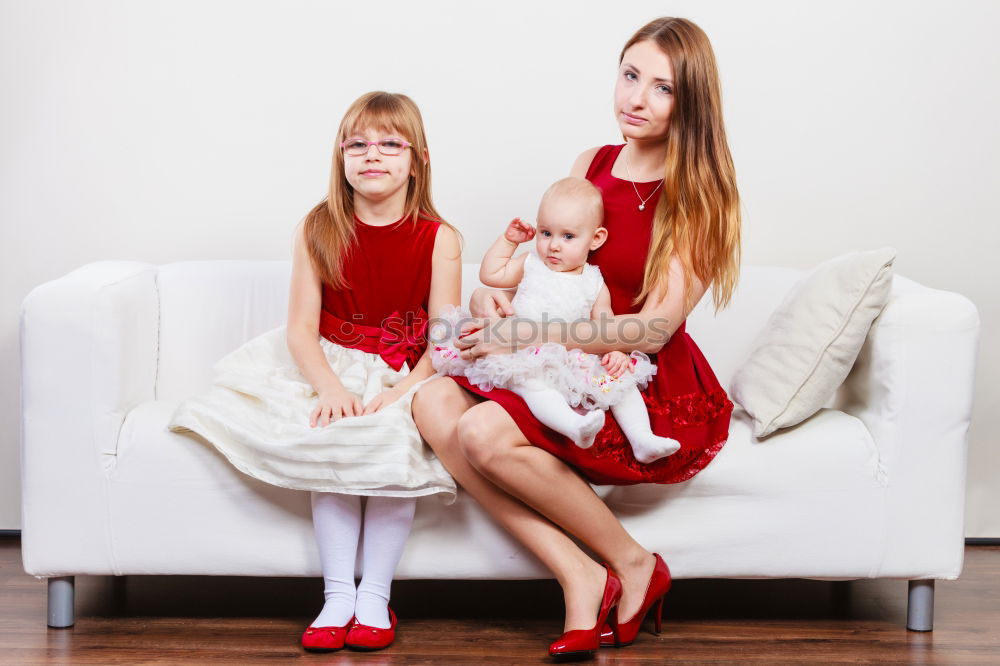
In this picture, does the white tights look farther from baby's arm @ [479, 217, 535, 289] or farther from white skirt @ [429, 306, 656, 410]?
baby's arm @ [479, 217, 535, 289]

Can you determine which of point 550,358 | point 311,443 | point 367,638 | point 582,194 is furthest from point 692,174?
point 367,638

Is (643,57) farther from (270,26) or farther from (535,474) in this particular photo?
(270,26)

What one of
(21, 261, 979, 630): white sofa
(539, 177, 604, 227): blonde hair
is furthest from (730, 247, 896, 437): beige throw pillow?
(539, 177, 604, 227): blonde hair

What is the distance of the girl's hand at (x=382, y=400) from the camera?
1854 mm

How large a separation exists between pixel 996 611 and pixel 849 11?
139 centimetres

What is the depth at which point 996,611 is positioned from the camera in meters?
2.04

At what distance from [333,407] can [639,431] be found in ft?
1.70

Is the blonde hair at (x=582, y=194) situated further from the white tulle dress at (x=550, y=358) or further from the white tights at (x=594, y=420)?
the white tights at (x=594, y=420)

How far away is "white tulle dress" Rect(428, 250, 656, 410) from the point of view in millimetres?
1755

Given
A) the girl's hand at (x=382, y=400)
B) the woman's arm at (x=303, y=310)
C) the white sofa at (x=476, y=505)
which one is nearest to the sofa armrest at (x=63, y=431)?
the white sofa at (x=476, y=505)

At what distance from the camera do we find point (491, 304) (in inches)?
75.7

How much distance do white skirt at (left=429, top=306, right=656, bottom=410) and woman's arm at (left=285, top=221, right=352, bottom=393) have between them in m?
0.31

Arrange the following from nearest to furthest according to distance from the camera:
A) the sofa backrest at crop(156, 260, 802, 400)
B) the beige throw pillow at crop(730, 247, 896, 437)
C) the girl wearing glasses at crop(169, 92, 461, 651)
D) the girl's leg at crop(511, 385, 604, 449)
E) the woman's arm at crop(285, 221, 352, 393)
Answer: the girl's leg at crop(511, 385, 604, 449) → the girl wearing glasses at crop(169, 92, 461, 651) → the beige throw pillow at crop(730, 247, 896, 437) → the woman's arm at crop(285, 221, 352, 393) → the sofa backrest at crop(156, 260, 802, 400)

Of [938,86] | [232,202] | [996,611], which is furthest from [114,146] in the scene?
[996,611]
